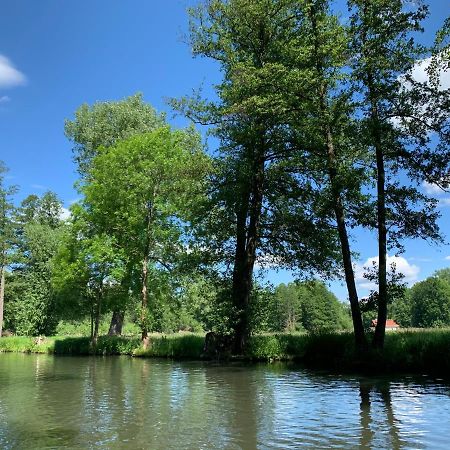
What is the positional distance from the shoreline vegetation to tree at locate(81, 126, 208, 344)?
9.23 ft

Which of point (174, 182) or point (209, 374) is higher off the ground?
point (174, 182)

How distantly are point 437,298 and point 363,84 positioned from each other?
326 feet

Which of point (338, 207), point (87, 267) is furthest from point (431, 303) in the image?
point (338, 207)

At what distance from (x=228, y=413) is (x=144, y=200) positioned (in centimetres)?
2441

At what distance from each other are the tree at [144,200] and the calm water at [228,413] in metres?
16.7

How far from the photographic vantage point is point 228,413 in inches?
424

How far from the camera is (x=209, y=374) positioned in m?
19.5

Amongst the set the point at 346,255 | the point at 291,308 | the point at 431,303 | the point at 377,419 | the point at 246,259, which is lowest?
the point at 377,419

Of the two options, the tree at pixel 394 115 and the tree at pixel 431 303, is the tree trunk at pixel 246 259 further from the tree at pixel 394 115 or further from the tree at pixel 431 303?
the tree at pixel 431 303

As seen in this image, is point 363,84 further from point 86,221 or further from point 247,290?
point 86,221

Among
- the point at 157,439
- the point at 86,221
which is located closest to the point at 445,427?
the point at 157,439

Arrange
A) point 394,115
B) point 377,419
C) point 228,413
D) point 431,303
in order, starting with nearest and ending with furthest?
1. point 377,419
2. point 228,413
3. point 394,115
4. point 431,303

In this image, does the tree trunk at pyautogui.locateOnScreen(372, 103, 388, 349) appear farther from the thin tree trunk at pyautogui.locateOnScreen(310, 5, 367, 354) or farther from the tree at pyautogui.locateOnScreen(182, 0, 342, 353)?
the tree at pyautogui.locateOnScreen(182, 0, 342, 353)

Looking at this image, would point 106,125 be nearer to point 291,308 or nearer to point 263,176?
point 263,176
